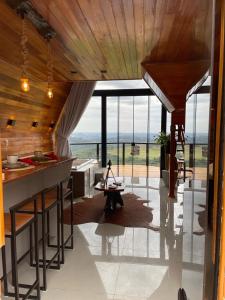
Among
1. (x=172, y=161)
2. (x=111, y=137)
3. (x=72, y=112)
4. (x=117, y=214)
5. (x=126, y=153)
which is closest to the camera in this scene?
(x=117, y=214)

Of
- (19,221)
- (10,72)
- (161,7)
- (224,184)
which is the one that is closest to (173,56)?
(161,7)

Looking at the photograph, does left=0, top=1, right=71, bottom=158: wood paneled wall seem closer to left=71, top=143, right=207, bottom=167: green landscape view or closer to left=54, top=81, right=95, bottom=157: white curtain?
left=54, top=81, right=95, bottom=157: white curtain

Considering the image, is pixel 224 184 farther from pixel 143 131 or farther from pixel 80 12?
pixel 143 131

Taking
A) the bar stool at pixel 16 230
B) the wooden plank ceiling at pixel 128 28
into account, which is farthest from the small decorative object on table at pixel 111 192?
the bar stool at pixel 16 230

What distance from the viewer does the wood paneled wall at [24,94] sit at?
259cm

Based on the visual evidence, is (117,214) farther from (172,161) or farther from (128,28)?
(128,28)

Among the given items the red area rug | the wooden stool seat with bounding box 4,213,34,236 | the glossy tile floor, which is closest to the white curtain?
the red area rug

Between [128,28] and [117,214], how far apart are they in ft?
10.1

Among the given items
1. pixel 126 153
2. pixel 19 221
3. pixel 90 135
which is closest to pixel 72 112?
pixel 90 135

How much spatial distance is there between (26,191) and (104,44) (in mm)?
2025

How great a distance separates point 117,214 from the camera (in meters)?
4.41

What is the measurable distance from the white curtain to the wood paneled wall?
Answer: 0.94 feet

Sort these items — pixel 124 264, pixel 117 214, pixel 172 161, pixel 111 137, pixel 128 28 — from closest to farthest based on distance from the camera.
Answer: pixel 128 28 → pixel 124 264 → pixel 117 214 → pixel 172 161 → pixel 111 137

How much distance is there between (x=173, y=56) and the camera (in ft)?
11.1
